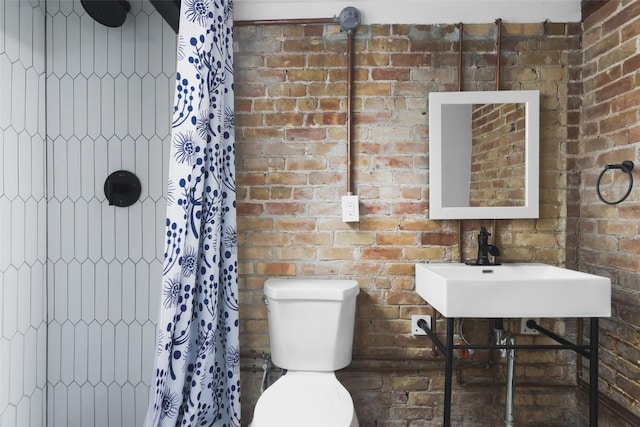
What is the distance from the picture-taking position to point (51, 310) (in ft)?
6.57

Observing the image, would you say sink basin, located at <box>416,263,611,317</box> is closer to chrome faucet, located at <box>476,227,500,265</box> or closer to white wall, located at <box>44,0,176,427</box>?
chrome faucet, located at <box>476,227,500,265</box>

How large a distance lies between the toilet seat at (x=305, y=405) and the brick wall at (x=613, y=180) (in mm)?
1149

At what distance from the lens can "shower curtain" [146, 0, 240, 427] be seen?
157 cm

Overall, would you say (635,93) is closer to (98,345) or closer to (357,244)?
(357,244)

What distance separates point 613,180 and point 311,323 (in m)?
1.43

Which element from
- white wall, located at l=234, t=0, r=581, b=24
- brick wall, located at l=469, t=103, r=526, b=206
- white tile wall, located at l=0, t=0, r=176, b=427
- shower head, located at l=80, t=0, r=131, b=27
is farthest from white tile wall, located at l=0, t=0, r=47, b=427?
brick wall, located at l=469, t=103, r=526, b=206

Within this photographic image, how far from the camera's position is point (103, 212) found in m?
2.02

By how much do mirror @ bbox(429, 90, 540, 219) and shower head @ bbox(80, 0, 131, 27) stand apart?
148 cm

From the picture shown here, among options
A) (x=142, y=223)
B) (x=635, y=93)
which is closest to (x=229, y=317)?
(x=142, y=223)

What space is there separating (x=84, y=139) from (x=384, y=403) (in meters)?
1.92

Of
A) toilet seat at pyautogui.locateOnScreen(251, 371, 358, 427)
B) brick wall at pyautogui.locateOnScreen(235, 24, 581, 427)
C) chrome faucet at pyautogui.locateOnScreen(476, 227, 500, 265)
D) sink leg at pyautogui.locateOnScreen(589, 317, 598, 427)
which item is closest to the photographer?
toilet seat at pyautogui.locateOnScreen(251, 371, 358, 427)

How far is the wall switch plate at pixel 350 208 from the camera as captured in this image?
2027mm

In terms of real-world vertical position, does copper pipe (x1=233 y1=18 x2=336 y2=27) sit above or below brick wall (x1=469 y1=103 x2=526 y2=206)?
above

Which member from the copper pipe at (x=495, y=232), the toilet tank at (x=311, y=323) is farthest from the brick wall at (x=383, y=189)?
the toilet tank at (x=311, y=323)
